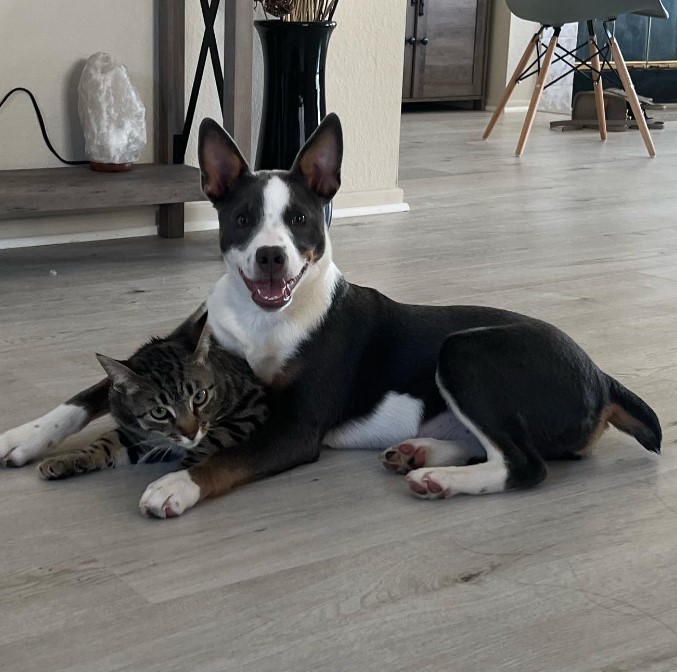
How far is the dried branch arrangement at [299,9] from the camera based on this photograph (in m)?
3.30

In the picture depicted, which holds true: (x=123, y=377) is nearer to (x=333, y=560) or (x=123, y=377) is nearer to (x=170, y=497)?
(x=170, y=497)

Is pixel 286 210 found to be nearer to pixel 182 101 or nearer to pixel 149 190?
pixel 149 190

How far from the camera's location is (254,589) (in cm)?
147

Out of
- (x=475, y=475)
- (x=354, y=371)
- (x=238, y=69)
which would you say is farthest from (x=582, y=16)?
(x=475, y=475)

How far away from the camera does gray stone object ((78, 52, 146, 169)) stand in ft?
10.6

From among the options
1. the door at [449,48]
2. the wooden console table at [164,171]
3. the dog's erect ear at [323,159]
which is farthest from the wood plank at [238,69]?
the door at [449,48]

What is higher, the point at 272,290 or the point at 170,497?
the point at 272,290

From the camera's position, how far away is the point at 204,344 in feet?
6.15

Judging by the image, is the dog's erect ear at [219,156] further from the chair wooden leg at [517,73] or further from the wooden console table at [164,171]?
the chair wooden leg at [517,73]

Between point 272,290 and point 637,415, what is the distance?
0.65 m

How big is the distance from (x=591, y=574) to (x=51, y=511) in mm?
789

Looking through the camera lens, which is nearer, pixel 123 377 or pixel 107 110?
pixel 123 377

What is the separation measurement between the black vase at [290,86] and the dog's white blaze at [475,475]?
1.76 m

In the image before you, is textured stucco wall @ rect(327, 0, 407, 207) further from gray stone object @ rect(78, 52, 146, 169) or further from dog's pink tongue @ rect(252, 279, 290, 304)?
dog's pink tongue @ rect(252, 279, 290, 304)
